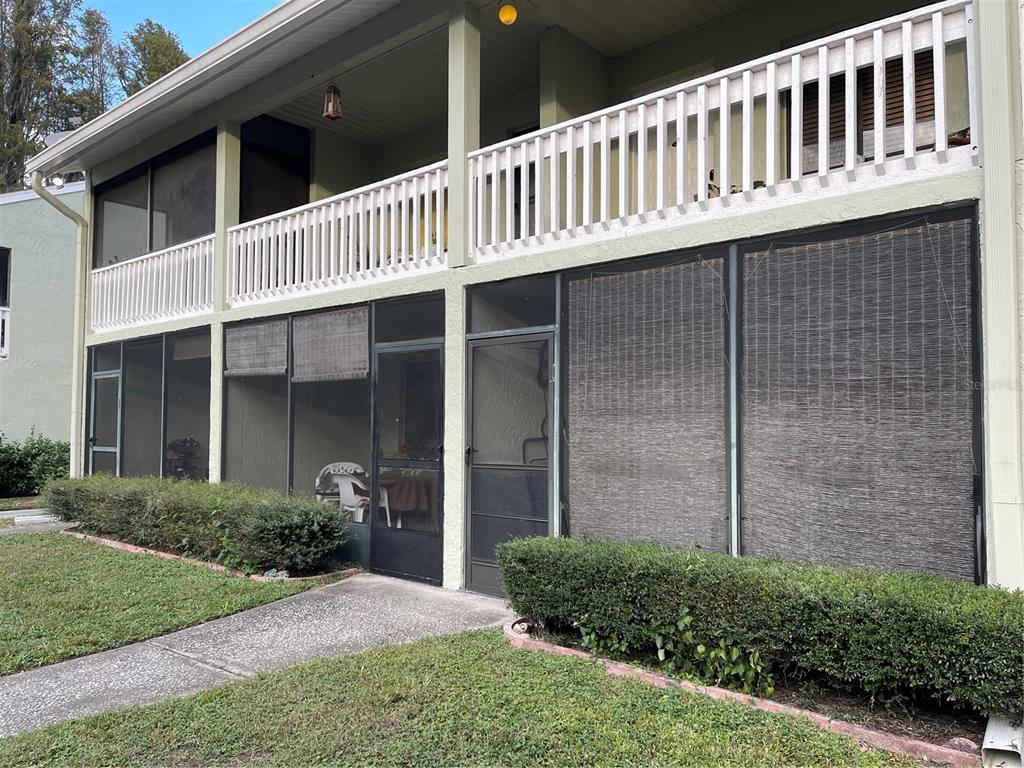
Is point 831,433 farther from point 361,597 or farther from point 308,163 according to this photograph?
point 308,163

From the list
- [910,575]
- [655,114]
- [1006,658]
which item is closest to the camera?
[1006,658]

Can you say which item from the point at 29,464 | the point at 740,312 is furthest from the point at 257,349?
the point at 29,464

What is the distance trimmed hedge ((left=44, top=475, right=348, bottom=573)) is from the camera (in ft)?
24.7

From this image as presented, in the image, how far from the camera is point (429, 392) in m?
7.46

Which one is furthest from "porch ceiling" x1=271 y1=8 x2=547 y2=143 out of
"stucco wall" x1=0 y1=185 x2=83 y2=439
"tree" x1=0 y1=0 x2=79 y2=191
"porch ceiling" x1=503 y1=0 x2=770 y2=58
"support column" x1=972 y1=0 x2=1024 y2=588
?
"tree" x1=0 y1=0 x2=79 y2=191

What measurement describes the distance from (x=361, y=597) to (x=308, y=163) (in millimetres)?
6813

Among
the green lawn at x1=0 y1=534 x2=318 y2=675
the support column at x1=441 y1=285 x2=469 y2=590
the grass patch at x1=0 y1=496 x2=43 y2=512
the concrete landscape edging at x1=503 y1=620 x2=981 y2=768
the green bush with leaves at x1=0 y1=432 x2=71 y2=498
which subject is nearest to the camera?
the concrete landscape edging at x1=503 y1=620 x2=981 y2=768

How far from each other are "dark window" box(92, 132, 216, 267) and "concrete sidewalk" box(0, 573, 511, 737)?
6.36 metres

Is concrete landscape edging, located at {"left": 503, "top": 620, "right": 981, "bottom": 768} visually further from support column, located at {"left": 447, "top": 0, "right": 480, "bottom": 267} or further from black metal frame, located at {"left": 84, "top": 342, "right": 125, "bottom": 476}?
black metal frame, located at {"left": 84, "top": 342, "right": 125, "bottom": 476}

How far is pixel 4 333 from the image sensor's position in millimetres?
15852

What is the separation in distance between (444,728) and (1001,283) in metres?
3.67

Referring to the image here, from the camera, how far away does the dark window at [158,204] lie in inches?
428

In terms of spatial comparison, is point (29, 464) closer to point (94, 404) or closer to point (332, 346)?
point (94, 404)

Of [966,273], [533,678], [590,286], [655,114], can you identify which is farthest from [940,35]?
[533,678]
